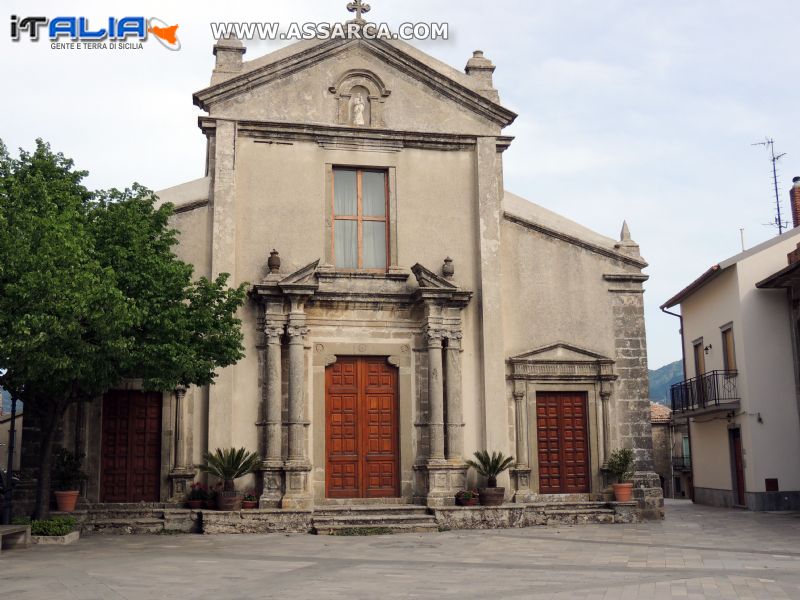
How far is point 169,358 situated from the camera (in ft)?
47.2

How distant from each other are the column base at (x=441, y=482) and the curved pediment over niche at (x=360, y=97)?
762 cm

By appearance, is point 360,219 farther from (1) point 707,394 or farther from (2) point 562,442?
(1) point 707,394

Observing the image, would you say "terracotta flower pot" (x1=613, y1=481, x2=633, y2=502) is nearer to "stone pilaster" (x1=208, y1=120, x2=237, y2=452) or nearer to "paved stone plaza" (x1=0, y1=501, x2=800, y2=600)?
"paved stone plaza" (x1=0, y1=501, x2=800, y2=600)

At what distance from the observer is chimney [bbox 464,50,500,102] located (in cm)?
2023

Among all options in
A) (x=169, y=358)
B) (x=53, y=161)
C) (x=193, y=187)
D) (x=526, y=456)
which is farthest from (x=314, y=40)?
(x=526, y=456)

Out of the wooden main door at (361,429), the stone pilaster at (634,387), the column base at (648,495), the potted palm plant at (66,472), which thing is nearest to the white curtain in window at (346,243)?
the wooden main door at (361,429)

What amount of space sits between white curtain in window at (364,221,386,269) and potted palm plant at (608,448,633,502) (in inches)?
256

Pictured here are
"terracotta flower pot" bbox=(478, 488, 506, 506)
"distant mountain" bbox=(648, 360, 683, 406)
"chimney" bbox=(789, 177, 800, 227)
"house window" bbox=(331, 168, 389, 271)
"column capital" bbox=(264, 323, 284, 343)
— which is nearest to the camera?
"terracotta flower pot" bbox=(478, 488, 506, 506)

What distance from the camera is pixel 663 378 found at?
178 m

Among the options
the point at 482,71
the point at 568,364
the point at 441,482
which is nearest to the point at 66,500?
the point at 441,482

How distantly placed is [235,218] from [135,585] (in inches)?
395

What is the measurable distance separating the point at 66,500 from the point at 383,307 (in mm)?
7367

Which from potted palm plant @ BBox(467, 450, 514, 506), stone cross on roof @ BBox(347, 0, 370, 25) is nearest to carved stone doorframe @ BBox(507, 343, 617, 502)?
potted palm plant @ BBox(467, 450, 514, 506)

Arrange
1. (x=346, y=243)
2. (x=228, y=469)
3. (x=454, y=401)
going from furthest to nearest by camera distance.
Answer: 1. (x=346, y=243)
2. (x=454, y=401)
3. (x=228, y=469)
